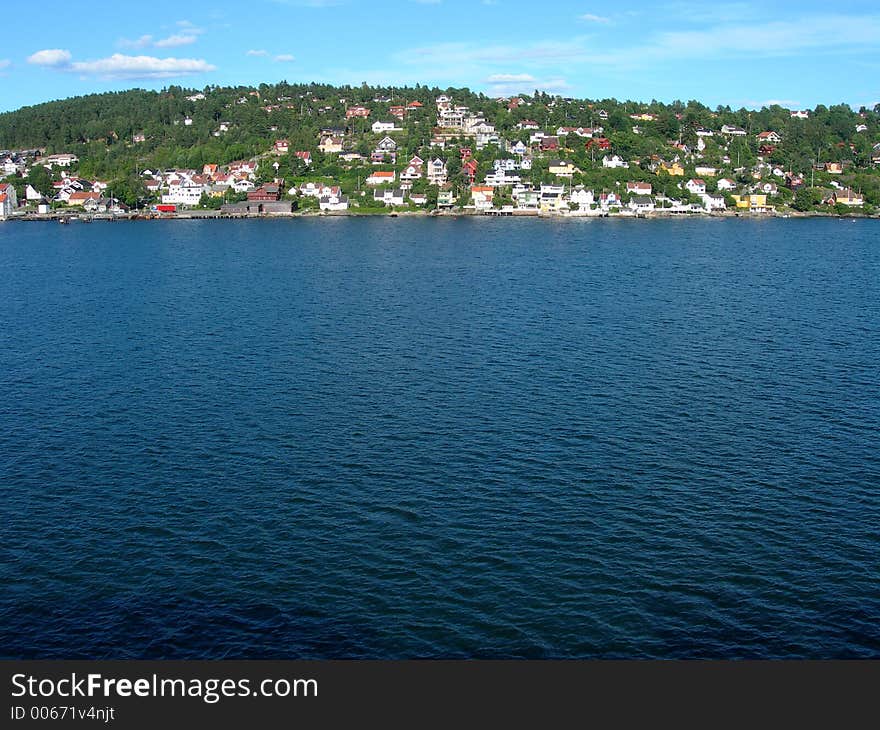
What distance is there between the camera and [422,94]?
169 meters

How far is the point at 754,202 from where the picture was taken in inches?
4488

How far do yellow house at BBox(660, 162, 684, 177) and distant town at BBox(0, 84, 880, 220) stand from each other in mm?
282

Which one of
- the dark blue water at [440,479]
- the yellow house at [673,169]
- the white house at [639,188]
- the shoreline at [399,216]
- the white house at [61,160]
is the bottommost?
the dark blue water at [440,479]

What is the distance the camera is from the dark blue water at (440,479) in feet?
51.2

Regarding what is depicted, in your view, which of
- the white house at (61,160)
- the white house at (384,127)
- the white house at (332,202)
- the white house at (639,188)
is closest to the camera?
the white house at (332,202)

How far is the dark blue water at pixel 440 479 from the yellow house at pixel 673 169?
7962 cm

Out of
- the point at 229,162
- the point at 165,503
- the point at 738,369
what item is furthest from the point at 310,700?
the point at 229,162

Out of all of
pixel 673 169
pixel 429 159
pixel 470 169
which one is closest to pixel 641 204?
pixel 673 169

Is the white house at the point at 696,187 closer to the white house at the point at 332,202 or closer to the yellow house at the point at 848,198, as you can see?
the yellow house at the point at 848,198

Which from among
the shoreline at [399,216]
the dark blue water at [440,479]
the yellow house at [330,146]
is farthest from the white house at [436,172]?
the dark blue water at [440,479]

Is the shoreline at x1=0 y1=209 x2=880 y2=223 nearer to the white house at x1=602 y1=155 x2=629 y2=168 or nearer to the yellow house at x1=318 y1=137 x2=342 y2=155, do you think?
the white house at x1=602 y1=155 x2=629 y2=168

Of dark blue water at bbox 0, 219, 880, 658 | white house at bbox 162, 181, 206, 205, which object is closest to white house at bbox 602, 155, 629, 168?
white house at bbox 162, 181, 206, 205

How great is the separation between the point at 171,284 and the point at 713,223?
68.2 metres

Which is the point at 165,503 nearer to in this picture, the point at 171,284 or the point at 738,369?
the point at 738,369
